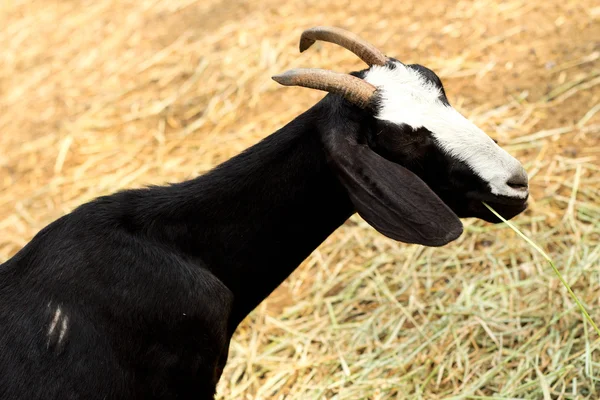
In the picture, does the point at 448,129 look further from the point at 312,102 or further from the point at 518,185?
the point at 312,102

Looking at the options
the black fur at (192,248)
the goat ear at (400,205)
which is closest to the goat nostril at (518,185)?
the black fur at (192,248)

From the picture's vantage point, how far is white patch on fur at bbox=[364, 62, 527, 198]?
9.98 feet

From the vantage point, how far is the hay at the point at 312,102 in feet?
13.9

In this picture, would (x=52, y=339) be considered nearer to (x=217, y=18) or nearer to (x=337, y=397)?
(x=337, y=397)

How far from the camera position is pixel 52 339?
3010 mm

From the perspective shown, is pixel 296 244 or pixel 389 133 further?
pixel 296 244

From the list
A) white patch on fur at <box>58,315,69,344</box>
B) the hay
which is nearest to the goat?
white patch on fur at <box>58,315,69,344</box>

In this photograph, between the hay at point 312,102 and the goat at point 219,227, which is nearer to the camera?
the goat at point 219,227

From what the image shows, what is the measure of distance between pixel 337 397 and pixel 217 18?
499 cm

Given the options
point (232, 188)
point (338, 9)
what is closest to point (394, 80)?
point (232, 188)

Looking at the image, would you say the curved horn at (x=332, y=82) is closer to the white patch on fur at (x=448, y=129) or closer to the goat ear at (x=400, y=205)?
the white patch on fur at (x=448, y=129)

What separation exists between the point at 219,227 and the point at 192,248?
0.44ft

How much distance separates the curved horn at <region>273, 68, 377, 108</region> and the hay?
165 cm

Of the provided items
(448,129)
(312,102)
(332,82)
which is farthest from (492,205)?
(312,102)
